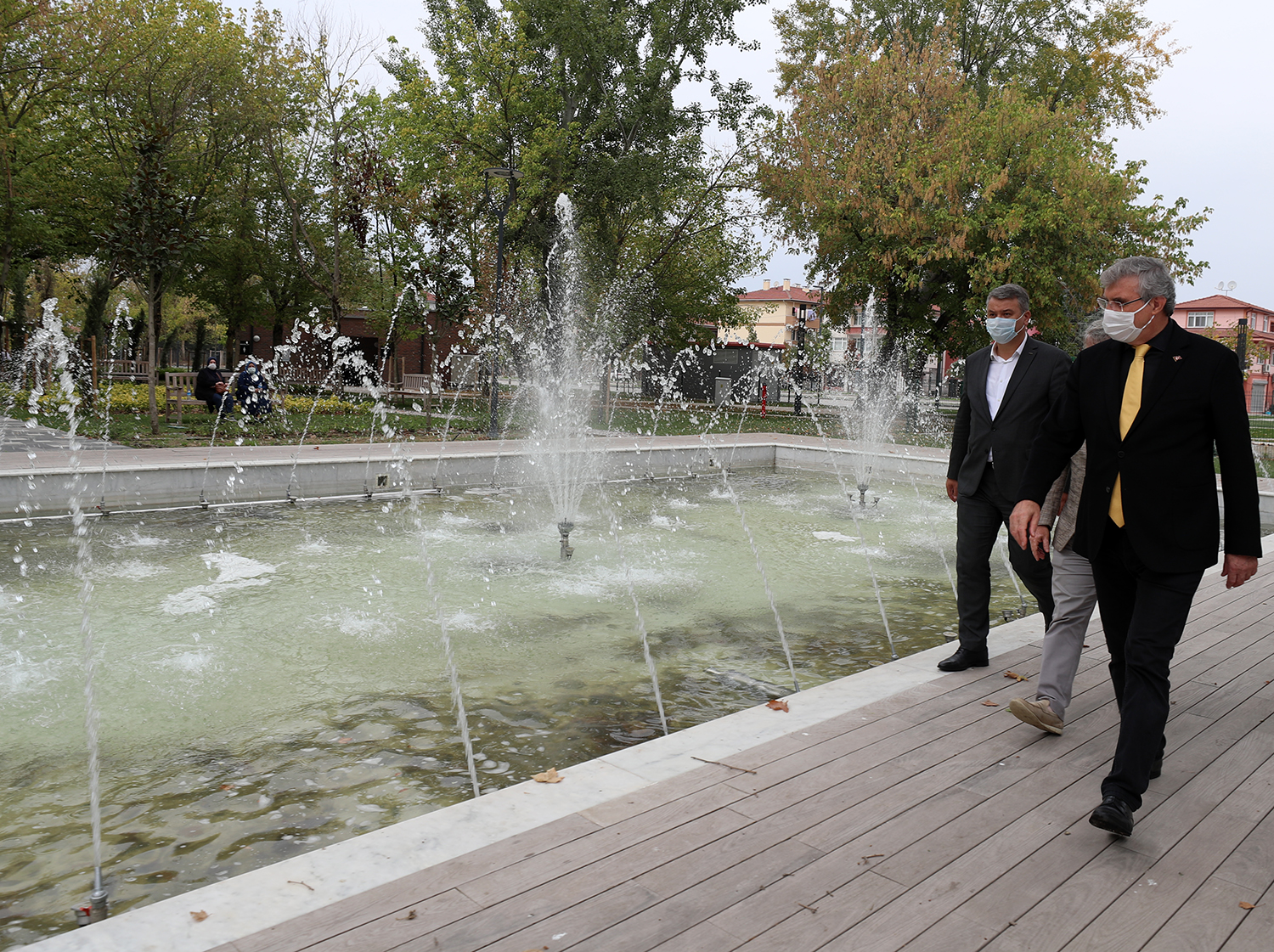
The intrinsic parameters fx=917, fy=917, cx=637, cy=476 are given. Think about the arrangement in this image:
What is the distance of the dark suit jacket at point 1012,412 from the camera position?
4520mm

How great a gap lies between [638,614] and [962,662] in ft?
8.20

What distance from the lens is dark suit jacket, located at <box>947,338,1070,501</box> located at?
4.52 m

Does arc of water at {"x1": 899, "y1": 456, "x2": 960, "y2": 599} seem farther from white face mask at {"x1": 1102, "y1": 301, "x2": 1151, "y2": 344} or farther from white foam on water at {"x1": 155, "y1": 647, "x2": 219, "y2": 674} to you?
white foam on water at {"x1": 155, "y1": 647, "x2": 219, "y2": 674}

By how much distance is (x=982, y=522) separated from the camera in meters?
4.77

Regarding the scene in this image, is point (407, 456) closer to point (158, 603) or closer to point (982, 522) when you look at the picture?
point (158, 603)

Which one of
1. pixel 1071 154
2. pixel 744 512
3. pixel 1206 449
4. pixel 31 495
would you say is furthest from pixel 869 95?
pixel 1206 449

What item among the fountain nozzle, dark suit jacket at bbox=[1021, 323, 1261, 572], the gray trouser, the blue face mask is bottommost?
the fountain nozzle

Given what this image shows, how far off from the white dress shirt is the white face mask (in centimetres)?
144

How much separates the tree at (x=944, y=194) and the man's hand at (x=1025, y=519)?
2080 centimetres

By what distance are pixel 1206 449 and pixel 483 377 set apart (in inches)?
1438

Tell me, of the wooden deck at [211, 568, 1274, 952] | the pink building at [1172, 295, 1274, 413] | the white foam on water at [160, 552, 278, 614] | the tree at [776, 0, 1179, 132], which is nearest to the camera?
the wooden deck at [211, 568, 1274, 952]

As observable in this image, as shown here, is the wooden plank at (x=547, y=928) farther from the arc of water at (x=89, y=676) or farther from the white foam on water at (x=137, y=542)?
the white foam on water at (x=137, y=542)

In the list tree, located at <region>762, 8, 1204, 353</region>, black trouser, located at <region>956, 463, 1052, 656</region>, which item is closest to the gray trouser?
black trouser, located at <region>956, 463, 1052, 656</region>

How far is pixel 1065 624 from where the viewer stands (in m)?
3.79
